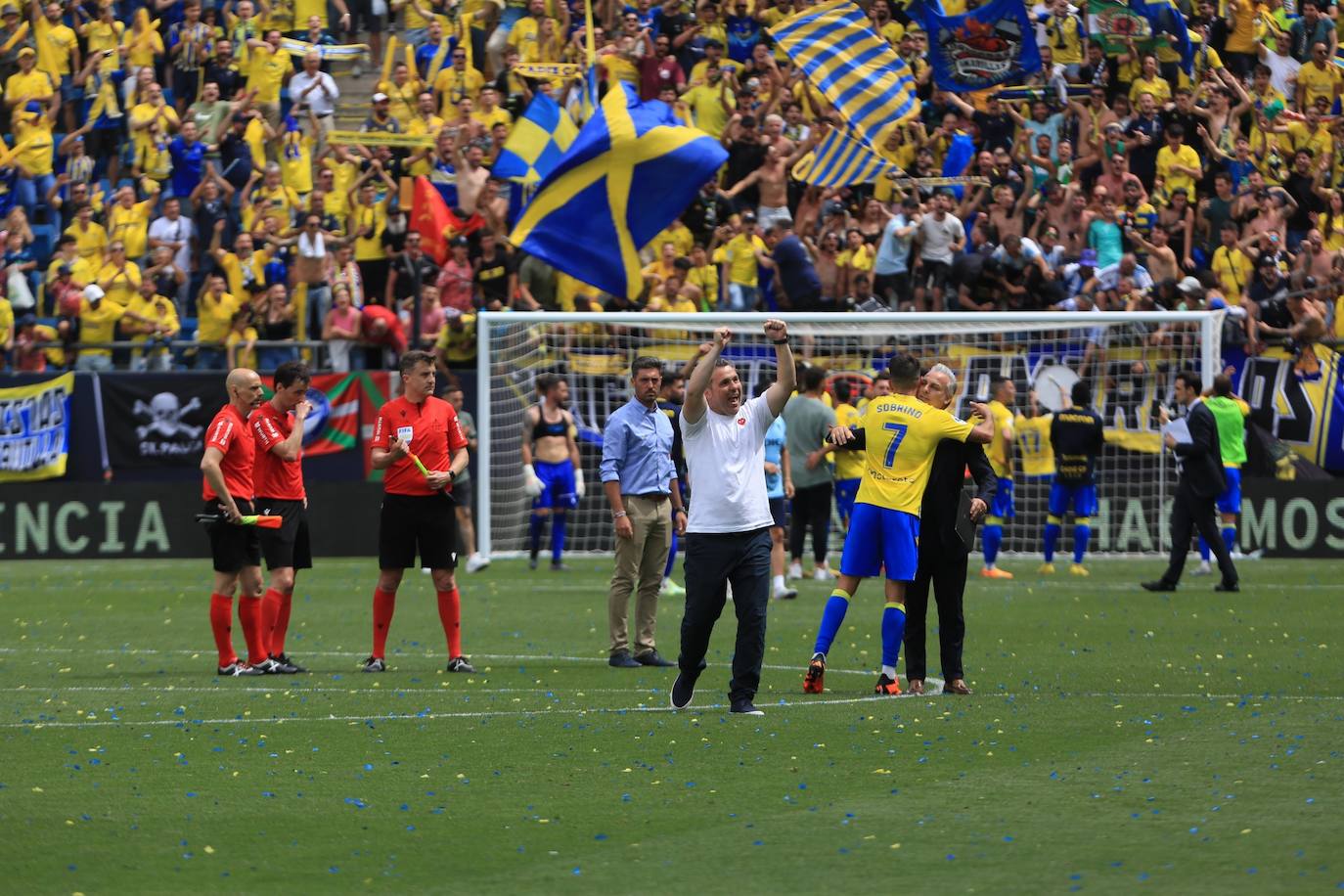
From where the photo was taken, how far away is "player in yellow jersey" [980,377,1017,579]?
2184cm

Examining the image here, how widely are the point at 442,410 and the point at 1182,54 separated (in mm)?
17365

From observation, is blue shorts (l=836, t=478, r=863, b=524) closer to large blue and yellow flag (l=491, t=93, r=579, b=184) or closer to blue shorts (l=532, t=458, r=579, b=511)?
blue shorts (l=532, t=458, r=579, b=511)

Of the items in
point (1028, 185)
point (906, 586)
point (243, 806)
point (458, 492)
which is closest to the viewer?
point (243, 806)

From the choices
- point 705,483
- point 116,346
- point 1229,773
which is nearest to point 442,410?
point 705,483

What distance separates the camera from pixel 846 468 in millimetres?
21234

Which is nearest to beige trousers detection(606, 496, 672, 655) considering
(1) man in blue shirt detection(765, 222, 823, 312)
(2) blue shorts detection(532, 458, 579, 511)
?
(2) blue shorts detection(532, 458, 579, 511)

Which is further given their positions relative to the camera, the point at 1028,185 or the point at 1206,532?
the point at 1028,185

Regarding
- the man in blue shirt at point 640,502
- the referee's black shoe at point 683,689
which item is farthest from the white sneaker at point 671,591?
the referee's black shoe at point 683,689

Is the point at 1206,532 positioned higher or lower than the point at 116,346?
lower

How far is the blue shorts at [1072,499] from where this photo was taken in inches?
859

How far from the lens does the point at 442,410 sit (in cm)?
1355

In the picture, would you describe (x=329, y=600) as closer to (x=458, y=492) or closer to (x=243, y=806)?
(x=458, y=492)

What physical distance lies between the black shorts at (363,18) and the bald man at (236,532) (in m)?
18.6

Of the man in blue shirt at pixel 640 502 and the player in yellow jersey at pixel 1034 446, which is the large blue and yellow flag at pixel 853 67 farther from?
the man in blue shirt at pixel 640 502
